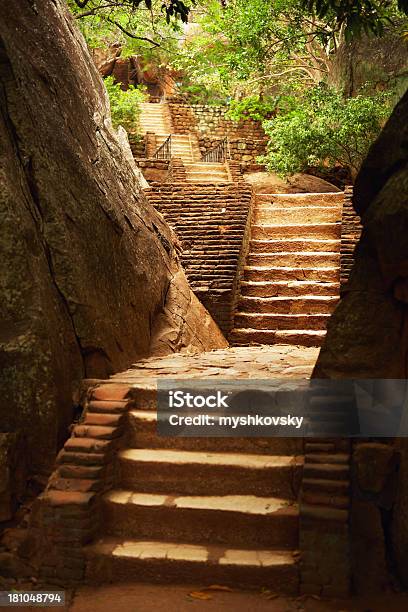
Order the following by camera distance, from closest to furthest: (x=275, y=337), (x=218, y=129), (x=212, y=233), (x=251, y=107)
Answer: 1. (x=275, y=337)
2. (x=212, y=233)
3. (x=251, y=107)
4. (x=218, y=129)

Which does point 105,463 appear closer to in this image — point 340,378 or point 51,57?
point 340,378

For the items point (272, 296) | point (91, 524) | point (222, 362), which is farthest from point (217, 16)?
point (91, 524)

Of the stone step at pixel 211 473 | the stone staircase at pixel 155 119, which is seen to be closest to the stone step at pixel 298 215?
the stone step at pixel 211 473

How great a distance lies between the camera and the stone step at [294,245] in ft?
34.5

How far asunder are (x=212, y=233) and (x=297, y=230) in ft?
7.03

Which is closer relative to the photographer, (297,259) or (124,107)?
(297,259)

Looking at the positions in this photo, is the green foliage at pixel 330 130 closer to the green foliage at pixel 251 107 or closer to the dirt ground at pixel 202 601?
the green foliage at pixel 251 107

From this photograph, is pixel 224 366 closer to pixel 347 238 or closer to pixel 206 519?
pixel 206 519

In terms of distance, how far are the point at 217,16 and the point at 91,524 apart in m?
17.7

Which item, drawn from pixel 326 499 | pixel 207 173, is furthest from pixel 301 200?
pixel 326 499

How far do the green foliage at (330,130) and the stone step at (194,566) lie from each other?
1024cm

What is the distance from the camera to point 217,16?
58.4 feet

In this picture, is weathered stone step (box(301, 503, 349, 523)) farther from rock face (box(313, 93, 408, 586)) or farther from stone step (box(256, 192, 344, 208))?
stone step (box(256, 192, 344, 208))

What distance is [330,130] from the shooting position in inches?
482
